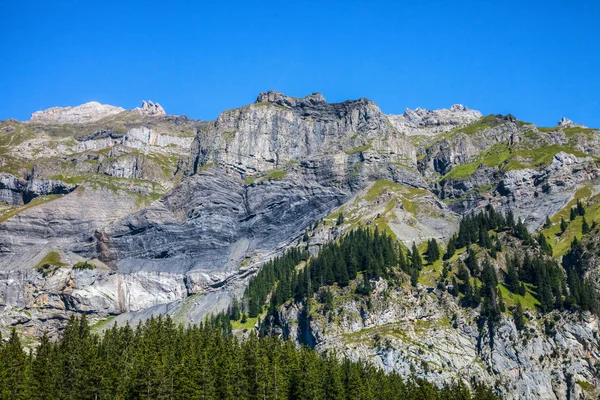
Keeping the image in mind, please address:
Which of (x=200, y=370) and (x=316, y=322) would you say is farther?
(x=316, y=322)

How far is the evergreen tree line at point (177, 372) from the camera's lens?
103375mm

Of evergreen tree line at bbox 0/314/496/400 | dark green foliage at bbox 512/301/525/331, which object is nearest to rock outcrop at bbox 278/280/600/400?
dark green foliage at bbox 512/301/525/331

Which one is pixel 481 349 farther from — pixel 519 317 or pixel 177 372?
pixel 177 372

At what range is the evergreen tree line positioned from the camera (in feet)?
339

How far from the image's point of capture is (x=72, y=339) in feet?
414

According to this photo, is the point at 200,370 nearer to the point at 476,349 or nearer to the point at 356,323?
the point at 356,323

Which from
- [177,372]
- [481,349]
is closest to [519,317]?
[481,349]

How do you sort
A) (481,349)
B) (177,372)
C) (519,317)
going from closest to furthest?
(177,372) < (481,349) < (519,317)

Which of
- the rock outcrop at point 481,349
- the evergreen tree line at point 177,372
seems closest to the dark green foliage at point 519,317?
the rock outcrop at point 481,349

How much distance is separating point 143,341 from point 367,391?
46.2m

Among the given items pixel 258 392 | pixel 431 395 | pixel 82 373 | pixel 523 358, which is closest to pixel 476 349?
pixel 523 358

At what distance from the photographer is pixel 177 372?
106688mm

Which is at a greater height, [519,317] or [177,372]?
[519,317]

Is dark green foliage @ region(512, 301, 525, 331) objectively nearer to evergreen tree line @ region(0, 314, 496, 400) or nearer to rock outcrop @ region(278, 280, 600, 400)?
rock outcrop @ region(278, 280, 600, 400)
